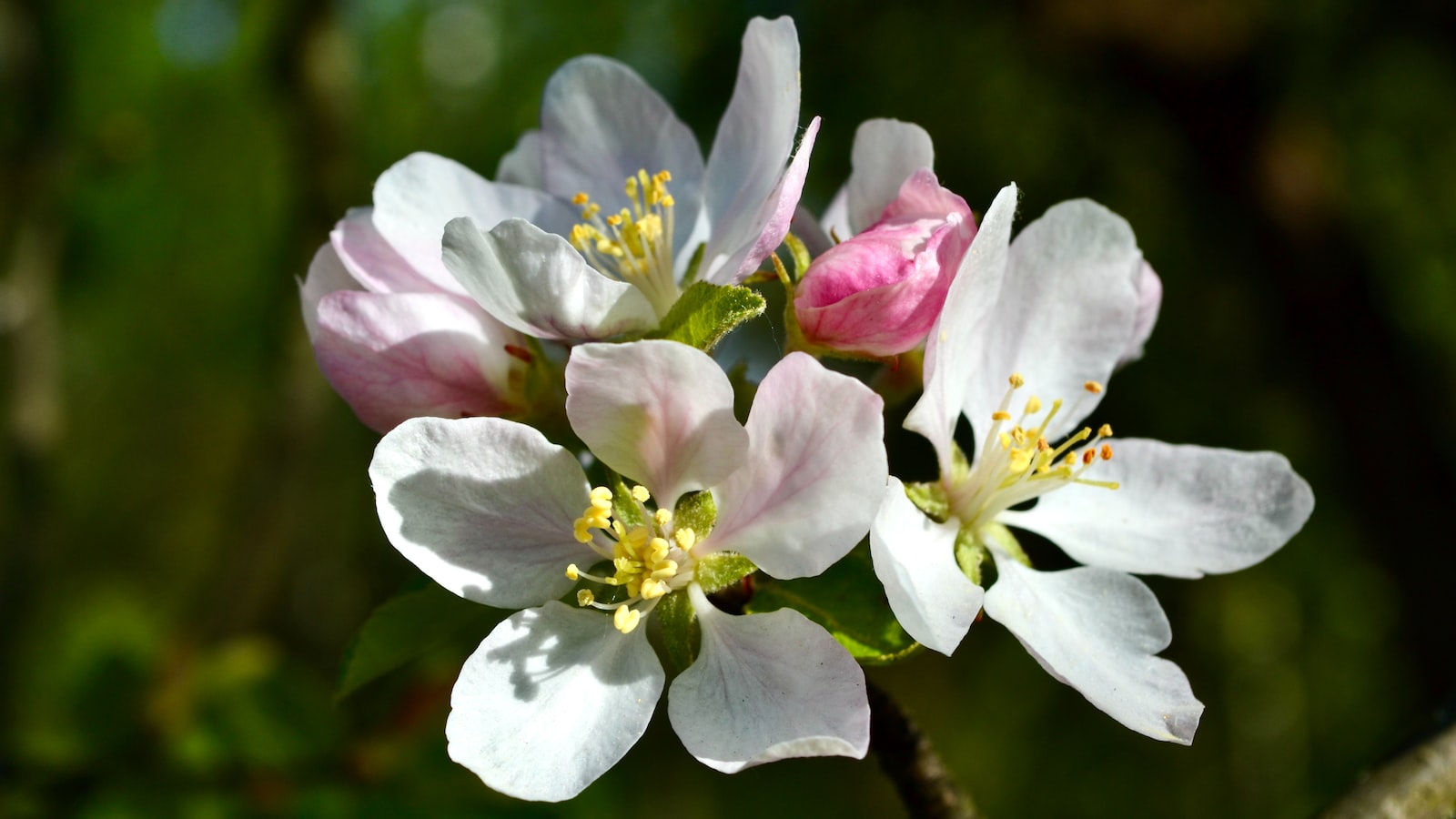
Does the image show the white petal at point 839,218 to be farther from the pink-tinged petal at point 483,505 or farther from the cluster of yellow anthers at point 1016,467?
the pink-tinged petal at point 483,505

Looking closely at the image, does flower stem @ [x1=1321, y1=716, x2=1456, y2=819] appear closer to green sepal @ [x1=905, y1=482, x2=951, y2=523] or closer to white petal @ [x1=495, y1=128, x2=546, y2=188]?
green sepal @ [x1=905, y1=482, x2=951, y2=523]

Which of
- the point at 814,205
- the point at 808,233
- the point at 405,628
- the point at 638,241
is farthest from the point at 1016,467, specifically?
the point at 814,205

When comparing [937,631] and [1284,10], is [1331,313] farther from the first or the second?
[937,631]

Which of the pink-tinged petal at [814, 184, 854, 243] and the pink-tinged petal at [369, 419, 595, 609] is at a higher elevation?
the pink-tinged petal at [814, 184, 854, 243]

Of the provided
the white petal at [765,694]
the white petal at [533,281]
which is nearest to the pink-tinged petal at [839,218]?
the white petal at [533,281]

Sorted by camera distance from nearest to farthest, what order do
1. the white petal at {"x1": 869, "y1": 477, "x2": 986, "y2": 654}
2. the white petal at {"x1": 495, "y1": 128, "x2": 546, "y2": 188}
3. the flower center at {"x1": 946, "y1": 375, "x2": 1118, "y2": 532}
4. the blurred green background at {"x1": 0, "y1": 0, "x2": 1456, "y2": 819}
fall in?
1. the white petal at {"x1": 869, "y1": 477, "x2": 986, "y2": 654}
2. the flower center at {"x1": 946, "y1": 375, "x2": 1118, "y2": 532}
3. the white petal at {"x1": 495, "y1": 128, "x2": 546, "y2": 188}
4. the blurred green background at {"x1": 0, "y1": 0, "x2": 1456, "y2": 819}

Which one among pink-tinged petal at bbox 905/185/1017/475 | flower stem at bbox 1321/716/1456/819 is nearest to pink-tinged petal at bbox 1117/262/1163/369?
pink-tinged petal at bbox 905/185/1017/475

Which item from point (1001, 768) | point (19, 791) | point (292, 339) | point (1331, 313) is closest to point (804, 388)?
point (19, 791)
